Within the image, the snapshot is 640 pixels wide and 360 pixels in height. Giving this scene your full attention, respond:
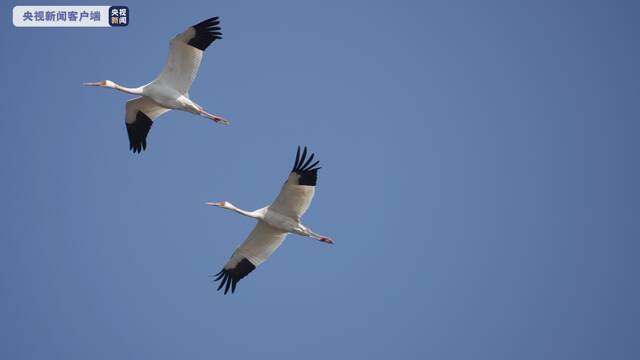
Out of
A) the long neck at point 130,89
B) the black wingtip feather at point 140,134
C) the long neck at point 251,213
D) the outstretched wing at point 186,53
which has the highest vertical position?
the outstretched wing at point 186,53

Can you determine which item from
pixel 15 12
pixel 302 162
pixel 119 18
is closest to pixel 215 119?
pixel 302 162

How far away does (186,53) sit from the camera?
98.6 feet

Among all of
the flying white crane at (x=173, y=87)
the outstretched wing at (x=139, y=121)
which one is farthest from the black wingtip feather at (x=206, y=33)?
the outstretched wing at (x=139, y=121)

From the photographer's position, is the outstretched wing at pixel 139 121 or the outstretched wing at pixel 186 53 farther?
the outstretched wing at pixel 139 121

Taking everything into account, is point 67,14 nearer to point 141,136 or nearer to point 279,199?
point 141,136

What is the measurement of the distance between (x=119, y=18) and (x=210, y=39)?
8445 millimetres

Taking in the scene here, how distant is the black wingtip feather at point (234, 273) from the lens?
30562mm

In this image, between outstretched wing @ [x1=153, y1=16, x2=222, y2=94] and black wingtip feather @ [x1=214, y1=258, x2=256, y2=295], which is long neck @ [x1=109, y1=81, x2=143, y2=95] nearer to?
outstretched wing @ [x1=153, y1=16, x2=222, y2=94]

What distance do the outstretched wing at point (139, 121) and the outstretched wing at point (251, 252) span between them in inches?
154

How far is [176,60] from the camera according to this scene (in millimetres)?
30203

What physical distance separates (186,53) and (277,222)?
15.0 feet

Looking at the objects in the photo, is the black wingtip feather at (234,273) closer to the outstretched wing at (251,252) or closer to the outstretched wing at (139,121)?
the outstretched wing at (251,252)

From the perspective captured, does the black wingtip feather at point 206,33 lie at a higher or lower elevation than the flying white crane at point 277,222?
higher

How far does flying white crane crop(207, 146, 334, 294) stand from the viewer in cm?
2855
